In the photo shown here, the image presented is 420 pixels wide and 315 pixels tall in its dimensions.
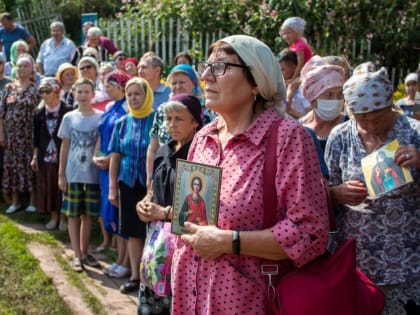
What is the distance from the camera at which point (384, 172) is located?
3.10 m

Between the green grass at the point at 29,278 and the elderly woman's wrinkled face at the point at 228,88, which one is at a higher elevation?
the elderly woman's wrinkled face at the point at 228,88

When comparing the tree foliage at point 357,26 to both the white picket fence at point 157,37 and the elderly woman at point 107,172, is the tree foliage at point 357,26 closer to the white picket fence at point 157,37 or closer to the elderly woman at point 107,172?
the white picket fence at point 157,37

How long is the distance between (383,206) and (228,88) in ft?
3.47

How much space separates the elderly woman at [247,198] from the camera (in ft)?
8.50

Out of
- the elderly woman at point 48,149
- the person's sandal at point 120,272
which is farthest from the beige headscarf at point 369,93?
the elderly woman at point 48,149

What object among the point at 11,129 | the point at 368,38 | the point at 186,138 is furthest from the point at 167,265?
the point at 368,38

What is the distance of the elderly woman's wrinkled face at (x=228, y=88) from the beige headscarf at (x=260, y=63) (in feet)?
0.13

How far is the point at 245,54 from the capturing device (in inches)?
107

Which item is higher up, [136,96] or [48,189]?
[136,96]

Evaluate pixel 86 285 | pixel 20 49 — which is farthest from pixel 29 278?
pixel 20 49

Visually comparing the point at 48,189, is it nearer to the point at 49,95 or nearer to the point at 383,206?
the point at 49,95

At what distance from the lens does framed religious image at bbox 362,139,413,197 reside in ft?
10.1

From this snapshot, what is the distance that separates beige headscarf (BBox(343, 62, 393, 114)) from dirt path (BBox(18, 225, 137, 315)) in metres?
3.05

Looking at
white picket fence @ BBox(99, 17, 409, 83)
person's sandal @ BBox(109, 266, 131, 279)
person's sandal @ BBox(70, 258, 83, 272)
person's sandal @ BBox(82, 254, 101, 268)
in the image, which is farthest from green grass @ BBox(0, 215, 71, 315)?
white picket fence @ BBox(99, 17, 409, 83)
